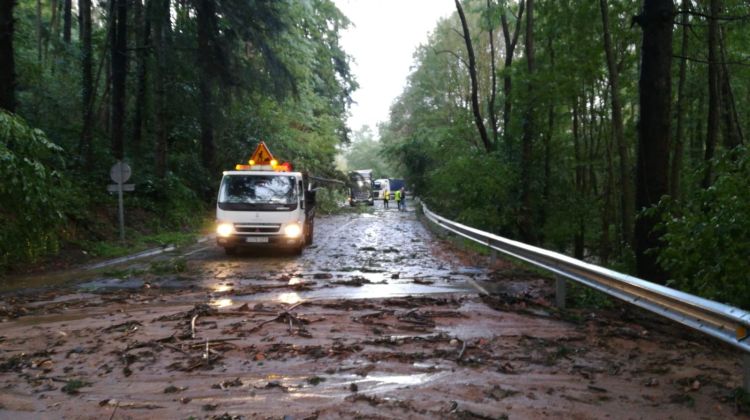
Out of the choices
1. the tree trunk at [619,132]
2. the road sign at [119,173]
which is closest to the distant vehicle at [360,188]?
the road sign at [119,173]

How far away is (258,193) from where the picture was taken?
14609 mm

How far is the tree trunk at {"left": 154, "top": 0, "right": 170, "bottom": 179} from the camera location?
19406mm

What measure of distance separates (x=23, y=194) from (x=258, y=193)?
552 centimetres

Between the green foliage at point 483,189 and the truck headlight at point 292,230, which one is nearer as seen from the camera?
the truck headlight at point 292,230

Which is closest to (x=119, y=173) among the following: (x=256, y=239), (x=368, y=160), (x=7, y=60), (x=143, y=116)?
(x=7, y=60)

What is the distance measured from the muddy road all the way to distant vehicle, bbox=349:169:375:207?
4446cm

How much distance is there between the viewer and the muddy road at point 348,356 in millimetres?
3959

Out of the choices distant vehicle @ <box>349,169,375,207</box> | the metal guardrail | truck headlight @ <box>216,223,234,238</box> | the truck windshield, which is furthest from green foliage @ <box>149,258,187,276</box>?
distant vehicle @ <box>349,169,375,207</box>

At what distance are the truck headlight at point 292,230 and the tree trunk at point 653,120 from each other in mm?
8140

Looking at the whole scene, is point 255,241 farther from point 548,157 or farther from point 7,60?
point 548,157

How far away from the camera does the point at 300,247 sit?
14445 mm

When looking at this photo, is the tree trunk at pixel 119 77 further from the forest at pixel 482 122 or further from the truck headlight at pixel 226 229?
the truck headlight at pixel 226 229

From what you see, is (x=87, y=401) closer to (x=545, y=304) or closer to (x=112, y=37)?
(x=545, y=304)

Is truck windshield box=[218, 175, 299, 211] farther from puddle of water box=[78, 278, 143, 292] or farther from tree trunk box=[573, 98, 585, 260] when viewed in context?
tree trunk box=[573, 98, 585, 260]
